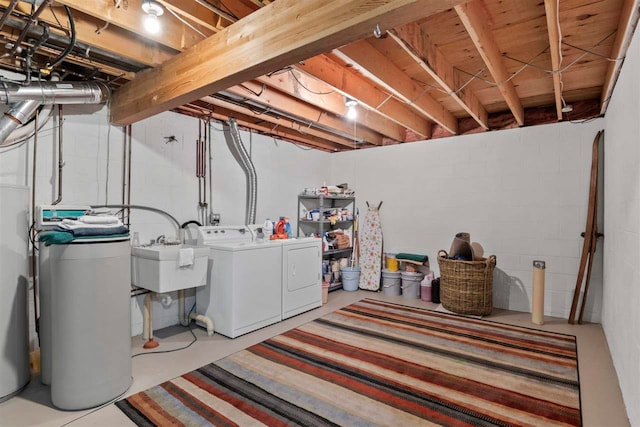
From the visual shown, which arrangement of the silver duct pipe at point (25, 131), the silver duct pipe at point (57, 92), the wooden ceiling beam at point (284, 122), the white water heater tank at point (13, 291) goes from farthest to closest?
the wooden ceiling beam at point (284, 122) → the silver duct pipe at point (25, 131) → the silver duct pipe at point (57, 92) → the white water heater tank at point (13, 291)

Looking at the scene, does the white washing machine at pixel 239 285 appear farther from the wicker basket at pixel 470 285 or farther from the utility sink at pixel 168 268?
the wicker basket at pixel 470 285

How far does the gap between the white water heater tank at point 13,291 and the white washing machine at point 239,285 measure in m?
1.37

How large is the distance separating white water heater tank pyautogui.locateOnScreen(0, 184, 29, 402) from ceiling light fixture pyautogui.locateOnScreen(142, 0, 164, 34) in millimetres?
1348

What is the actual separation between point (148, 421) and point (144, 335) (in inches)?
48.9

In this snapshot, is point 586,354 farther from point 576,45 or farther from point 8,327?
point 8,327

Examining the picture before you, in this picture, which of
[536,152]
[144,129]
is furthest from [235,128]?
[536,152]

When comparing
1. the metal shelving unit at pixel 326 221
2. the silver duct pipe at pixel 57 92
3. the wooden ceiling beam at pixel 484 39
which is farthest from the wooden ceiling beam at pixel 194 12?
the metal shelving unit at pixel 326 221

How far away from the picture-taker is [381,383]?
2309 millimetres

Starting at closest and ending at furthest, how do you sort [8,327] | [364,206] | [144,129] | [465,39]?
[8,327] → [465,39] → [144,129] → [364,206]

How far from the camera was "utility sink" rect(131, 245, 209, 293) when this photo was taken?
8.84ft

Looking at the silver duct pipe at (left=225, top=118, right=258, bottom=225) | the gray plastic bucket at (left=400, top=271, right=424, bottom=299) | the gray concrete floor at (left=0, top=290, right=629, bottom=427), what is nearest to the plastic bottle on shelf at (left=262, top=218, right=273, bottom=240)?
the silver duct pipe at (left=225, top=118, right=258, bottom=225)

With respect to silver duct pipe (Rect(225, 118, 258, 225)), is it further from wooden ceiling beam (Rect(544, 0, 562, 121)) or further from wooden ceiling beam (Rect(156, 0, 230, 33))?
wooden ceiling beam (Rect(544, 0, 562, 121))

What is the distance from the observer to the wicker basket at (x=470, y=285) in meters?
3.69

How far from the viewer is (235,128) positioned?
3.84 metres
